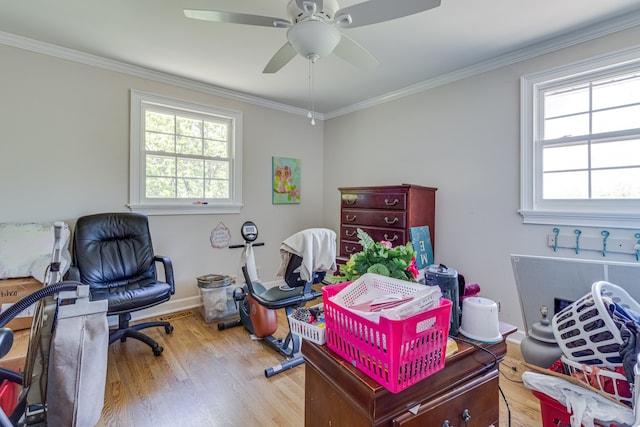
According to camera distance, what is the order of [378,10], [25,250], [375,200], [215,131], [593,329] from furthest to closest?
1. [215,131]
2. [375,200]
3. [25,250]
4. [378,10]
5. [593,329]

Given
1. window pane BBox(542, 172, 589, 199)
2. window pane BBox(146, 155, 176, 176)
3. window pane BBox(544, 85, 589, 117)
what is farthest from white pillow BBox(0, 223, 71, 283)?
window pane BBox(544, 85, 589, 117)

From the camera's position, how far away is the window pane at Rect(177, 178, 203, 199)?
3259mm

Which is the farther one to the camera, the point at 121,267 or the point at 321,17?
the point at 121,267

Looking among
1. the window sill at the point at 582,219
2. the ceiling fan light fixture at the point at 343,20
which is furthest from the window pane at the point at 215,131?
the window sill at the point at 582,219

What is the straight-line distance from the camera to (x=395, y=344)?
0.68 m

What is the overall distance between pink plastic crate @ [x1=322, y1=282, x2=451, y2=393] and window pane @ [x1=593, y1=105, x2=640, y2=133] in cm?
246

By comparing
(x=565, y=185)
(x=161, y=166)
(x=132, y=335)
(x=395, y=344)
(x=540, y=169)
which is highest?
(x=161, y=166)

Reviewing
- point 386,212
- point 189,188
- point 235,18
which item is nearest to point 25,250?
point 189,188

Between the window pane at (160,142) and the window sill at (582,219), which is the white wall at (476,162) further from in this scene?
the window pane at (160,142)

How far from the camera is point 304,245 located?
7.00 feet

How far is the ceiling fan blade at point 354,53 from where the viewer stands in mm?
1756

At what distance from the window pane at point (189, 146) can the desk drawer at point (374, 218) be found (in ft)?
5.89

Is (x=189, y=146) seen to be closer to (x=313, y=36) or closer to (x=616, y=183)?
(x=313, y=36)

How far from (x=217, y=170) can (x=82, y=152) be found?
125 cm
